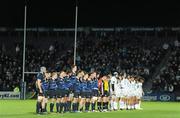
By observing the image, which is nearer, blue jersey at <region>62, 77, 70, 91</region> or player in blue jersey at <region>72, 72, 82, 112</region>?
blue jersey at <region>62, 77, 70, 91</region>

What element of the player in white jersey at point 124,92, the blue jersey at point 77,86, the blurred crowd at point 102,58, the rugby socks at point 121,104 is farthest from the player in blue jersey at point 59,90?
the blurred crowd at point 102,58

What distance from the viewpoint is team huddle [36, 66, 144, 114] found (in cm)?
2745

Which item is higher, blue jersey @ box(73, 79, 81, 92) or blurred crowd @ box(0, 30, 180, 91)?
blurred crowd @ box(0, 30, 180, 91)

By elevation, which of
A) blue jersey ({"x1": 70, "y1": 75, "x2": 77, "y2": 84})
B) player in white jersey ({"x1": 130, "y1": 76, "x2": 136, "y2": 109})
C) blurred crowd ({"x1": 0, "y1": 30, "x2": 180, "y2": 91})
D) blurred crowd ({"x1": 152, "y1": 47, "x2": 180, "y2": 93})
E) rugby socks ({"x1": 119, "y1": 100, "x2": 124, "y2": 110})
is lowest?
rugby socks ({"x1": 119, "y1": 100, "x2": 124, "y2": 110})

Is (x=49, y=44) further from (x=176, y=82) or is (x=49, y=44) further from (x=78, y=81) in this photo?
(x=78, y=81)

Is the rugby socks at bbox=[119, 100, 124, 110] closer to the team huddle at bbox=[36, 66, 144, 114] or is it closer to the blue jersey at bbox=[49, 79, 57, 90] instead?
the team huddle at bbox=[36, 66, 144, 114]

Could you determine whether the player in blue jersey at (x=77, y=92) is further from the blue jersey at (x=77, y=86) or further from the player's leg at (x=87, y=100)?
the player's leg at (x=87, y=100)

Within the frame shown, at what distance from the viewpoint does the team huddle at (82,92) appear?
27453mm

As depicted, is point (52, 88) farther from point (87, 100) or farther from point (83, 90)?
point (87, 100)
